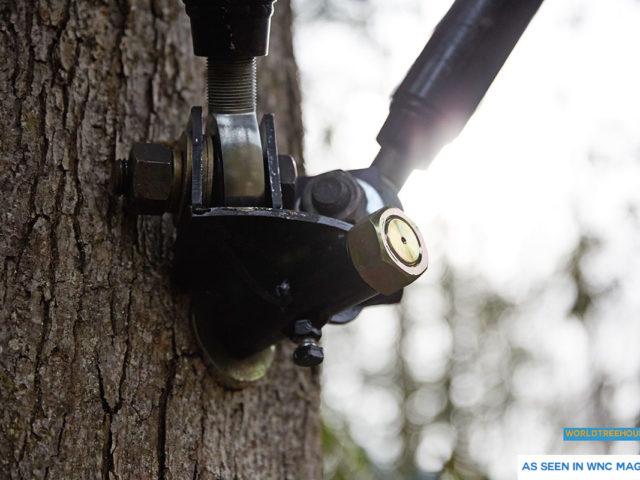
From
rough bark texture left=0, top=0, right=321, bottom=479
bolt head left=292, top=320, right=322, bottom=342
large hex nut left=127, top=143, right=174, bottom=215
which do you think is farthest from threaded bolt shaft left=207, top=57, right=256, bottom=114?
bolt head left=292, top=320, right=322, bottom=342

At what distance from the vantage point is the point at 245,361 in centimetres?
117

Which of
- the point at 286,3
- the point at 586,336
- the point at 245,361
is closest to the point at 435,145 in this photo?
the point at 245,361

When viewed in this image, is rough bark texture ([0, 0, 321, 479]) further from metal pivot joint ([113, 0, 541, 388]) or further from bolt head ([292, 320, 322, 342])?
bolt head ([292, 320, 322, 342])

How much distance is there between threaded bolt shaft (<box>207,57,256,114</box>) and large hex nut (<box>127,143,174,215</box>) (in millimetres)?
106

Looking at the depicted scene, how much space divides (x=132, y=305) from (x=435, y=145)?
53 centimetres

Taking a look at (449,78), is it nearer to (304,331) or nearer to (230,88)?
(230,88)

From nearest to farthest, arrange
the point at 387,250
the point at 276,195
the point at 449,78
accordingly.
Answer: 1. the point at 387,250
2. the point at 276,195
3. the point at 449,78

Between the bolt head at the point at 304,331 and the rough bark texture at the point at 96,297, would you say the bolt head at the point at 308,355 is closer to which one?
the bolt head at the point at 304,331

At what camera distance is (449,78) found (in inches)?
41.2

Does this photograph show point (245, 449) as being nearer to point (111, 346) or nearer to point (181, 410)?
point (181, 410)

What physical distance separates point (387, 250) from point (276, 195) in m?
0.20

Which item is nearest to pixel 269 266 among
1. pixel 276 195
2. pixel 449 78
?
pixel 276 195

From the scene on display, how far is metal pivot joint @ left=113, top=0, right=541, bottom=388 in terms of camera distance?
0.89 m

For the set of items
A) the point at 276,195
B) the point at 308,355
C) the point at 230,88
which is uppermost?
the point at 230,88
